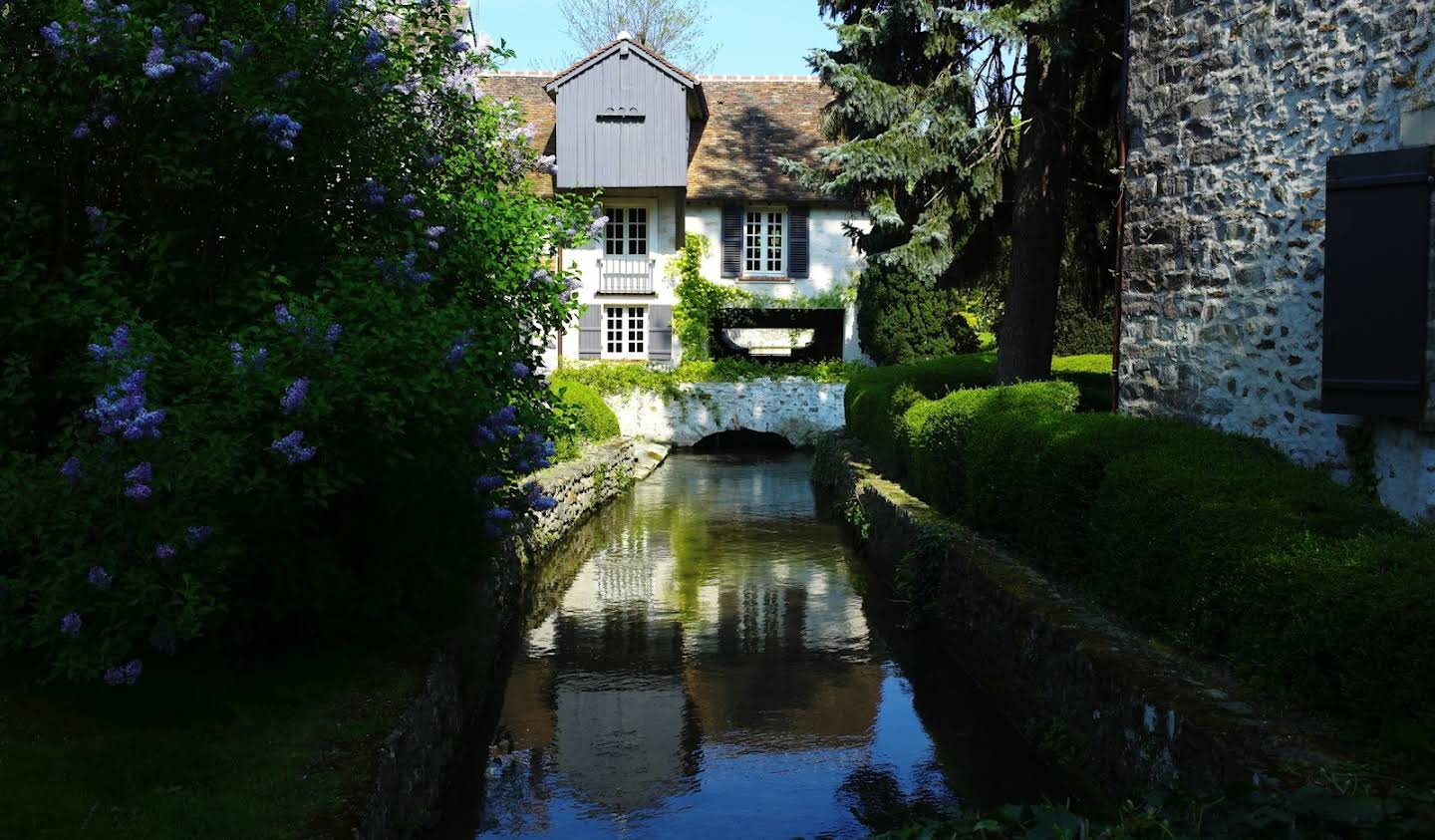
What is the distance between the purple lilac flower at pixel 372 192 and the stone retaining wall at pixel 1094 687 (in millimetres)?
4491

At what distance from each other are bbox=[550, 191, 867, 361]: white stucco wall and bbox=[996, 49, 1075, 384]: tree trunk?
15.1 meters

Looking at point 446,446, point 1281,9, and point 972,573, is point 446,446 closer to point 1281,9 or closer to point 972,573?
point 972,573

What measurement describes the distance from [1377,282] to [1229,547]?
2.12 m

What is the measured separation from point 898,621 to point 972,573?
5.23 ft

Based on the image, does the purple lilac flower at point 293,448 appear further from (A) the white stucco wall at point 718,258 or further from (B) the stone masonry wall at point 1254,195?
(A) the white stucco wall at point 718,258

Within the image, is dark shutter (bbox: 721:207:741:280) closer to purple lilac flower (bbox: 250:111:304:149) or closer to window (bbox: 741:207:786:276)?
window (bbox: 741:207:786:276)

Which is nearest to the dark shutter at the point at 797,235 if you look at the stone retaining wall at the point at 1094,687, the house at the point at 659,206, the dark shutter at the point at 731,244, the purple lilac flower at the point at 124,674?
the house at the point at 659,206

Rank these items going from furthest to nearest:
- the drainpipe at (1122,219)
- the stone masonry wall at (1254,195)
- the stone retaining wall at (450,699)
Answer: the drainpipe at (1122,219)
the stone masonry wall at (1254,195)
the stone retaining wall at (450,699)

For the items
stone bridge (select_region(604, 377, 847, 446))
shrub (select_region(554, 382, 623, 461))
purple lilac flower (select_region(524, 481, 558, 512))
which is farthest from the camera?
stone bridge (select_region(604, 377, 847, 446))

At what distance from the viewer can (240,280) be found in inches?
249

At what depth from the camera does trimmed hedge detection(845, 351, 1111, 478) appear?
15.2 meters

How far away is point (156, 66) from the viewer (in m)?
5.59

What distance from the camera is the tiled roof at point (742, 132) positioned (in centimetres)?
2877

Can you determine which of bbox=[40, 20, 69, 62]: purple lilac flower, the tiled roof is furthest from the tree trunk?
the tiled roof
